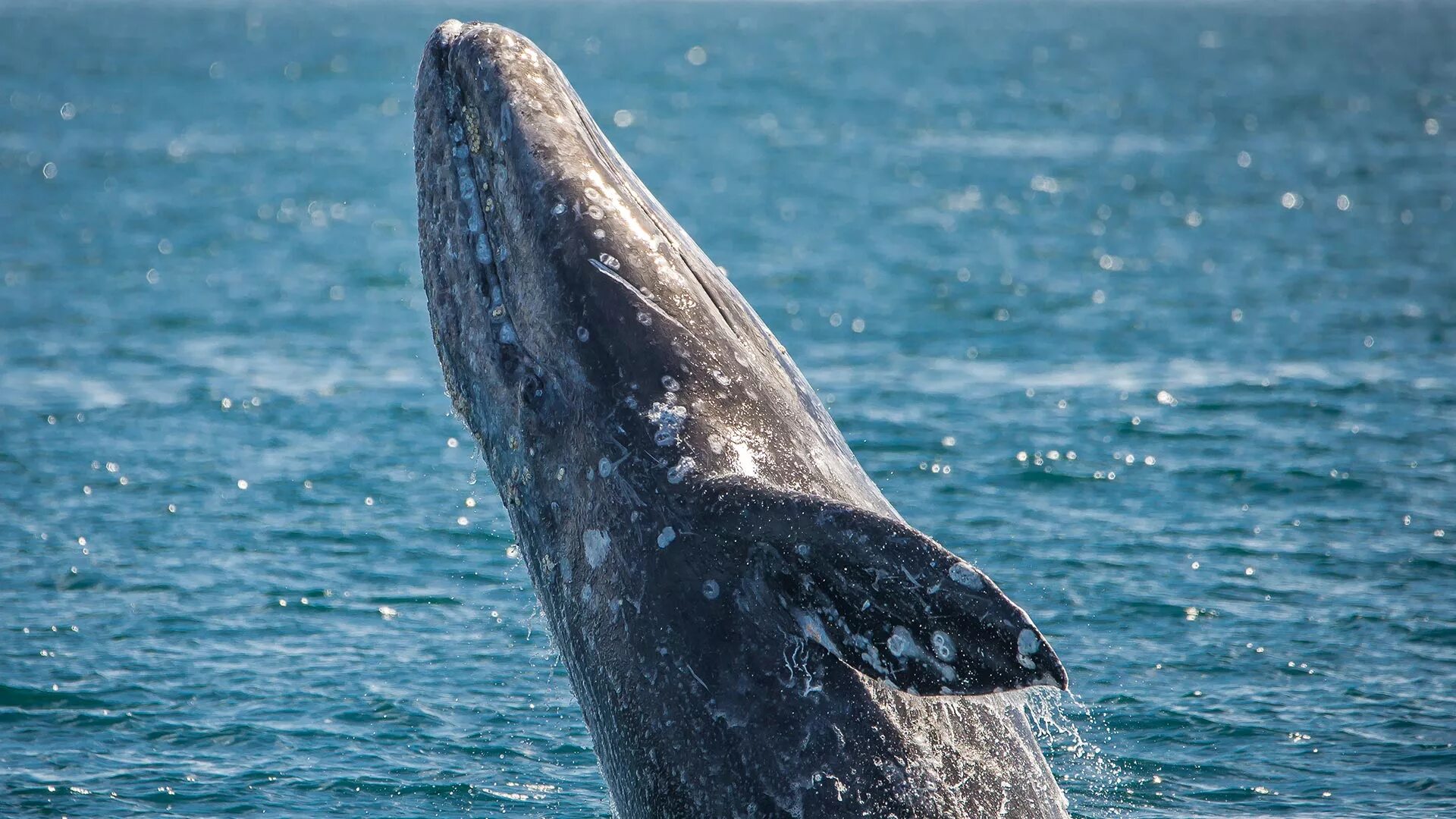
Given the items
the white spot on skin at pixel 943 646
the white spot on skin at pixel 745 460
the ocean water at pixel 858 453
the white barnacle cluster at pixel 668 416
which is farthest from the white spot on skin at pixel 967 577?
the ocean water at pixel 858 453

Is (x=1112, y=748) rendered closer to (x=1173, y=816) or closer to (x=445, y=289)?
(x=1173, y=816)

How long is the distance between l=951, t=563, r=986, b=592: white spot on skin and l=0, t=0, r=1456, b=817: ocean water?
7.22 ft

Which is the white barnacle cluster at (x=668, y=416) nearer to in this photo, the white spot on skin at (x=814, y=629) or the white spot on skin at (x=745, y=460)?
the white spot on skin at (x=745, y=460)

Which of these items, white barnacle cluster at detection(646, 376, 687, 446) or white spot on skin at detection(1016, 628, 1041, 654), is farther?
white barnacle cluster at detection(646, 376, 687, 446)

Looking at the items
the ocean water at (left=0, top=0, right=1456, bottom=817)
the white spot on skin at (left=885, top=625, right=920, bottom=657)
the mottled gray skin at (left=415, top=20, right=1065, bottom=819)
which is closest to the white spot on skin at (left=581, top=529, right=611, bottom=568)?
the mottled gray skin at (left=415, top=20, right=1065, bottom=819)

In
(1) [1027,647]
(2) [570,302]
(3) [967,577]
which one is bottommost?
(1) [1027,647]

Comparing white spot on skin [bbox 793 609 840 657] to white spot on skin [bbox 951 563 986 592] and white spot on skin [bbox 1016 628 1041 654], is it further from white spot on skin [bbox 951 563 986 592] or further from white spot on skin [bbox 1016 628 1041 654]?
white spot on skin [bbox 1016 628 1041 654]

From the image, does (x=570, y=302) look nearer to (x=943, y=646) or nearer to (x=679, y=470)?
(x=679, y=470)

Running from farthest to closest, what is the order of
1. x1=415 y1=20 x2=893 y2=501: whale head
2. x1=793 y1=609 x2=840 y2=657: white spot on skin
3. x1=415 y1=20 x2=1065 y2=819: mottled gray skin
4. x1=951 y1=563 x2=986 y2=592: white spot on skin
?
x1=415 y1=20 x2=893 y2=501: whale head, x1=793 y1=609 x2=840 y2=657: white spot on skin, x1=415 y1=20 x2=1065 y2=819: mottled gray skin, x1=951 y1=563 x2=986 y2=592: white spot on skin

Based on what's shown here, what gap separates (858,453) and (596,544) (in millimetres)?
10401

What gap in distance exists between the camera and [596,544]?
661cm

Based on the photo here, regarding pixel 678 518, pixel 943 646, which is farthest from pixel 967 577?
pixel 678 518

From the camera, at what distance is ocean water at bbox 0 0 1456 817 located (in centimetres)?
997

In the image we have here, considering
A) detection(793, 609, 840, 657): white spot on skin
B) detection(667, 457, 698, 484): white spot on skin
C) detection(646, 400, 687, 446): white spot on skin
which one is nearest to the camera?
detection(793, 609, 840, 657): white spot on skin
